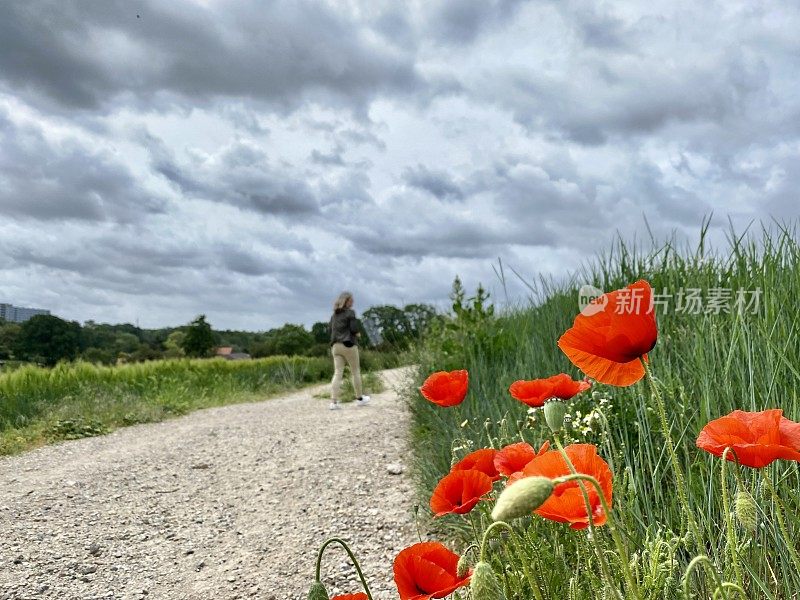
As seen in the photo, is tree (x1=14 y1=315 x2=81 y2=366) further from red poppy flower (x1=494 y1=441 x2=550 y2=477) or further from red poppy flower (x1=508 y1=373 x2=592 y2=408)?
red poppy flower (x1=494 y1=441 x2=550 y2=477)

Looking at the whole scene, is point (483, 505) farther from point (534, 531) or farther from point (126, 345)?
point (126, 345)

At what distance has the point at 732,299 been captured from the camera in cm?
388

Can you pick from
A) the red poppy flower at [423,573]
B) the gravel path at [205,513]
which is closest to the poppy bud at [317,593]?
the red poppy flower at [423,573]

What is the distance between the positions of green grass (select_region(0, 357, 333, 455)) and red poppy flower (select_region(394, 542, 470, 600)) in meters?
6.69

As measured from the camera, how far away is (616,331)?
123 centimetres

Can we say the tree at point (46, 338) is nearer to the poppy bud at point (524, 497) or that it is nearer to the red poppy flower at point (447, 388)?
the red poppy flower at point (447, 388)

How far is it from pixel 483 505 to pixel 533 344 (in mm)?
2523

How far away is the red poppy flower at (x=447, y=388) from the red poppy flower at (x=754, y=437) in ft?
2.61

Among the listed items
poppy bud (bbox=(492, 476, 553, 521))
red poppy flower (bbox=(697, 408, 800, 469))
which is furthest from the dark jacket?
poppy bud (bbox=(492, 476, 553, 521))

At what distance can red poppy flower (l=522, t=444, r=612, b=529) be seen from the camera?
123cm

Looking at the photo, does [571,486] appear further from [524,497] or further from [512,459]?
[524,497]

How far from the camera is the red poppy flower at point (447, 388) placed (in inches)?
76.2

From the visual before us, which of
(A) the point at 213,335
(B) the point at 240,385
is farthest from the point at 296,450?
(A) the point at 213,335

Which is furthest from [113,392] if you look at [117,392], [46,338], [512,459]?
[46,338]
